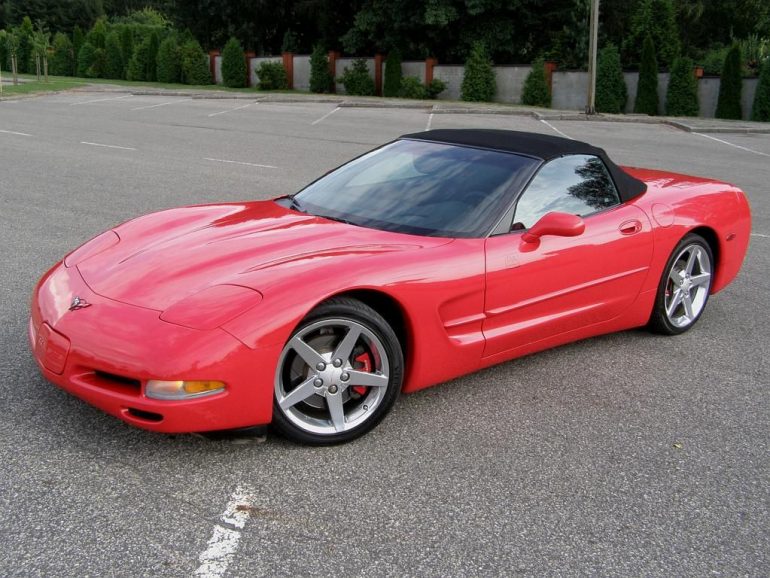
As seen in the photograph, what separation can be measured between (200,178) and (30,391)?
7.52m

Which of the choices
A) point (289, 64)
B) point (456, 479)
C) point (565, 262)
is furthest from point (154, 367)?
point (289, 64)

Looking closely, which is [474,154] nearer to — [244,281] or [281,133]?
[244,281]

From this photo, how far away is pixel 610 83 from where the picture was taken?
101 feet

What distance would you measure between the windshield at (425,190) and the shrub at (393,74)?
29.4 meters

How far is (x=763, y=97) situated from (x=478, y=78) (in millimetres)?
10277

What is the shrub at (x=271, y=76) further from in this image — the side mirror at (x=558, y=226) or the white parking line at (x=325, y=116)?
the side mirror at (x=558, y=226)

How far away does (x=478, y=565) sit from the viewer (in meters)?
2.89

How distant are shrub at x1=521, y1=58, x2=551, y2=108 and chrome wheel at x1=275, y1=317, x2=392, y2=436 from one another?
2986cm

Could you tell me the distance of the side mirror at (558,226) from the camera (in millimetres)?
4266

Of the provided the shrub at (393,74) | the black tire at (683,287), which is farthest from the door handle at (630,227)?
the shrub at (393,74)

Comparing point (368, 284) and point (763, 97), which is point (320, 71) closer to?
point (763, 97)

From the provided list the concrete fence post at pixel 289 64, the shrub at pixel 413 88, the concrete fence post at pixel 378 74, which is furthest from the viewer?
the concrete fence post at pixel 289 64

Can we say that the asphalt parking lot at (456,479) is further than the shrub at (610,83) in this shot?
No

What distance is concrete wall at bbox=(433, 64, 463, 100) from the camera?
34031 mm
